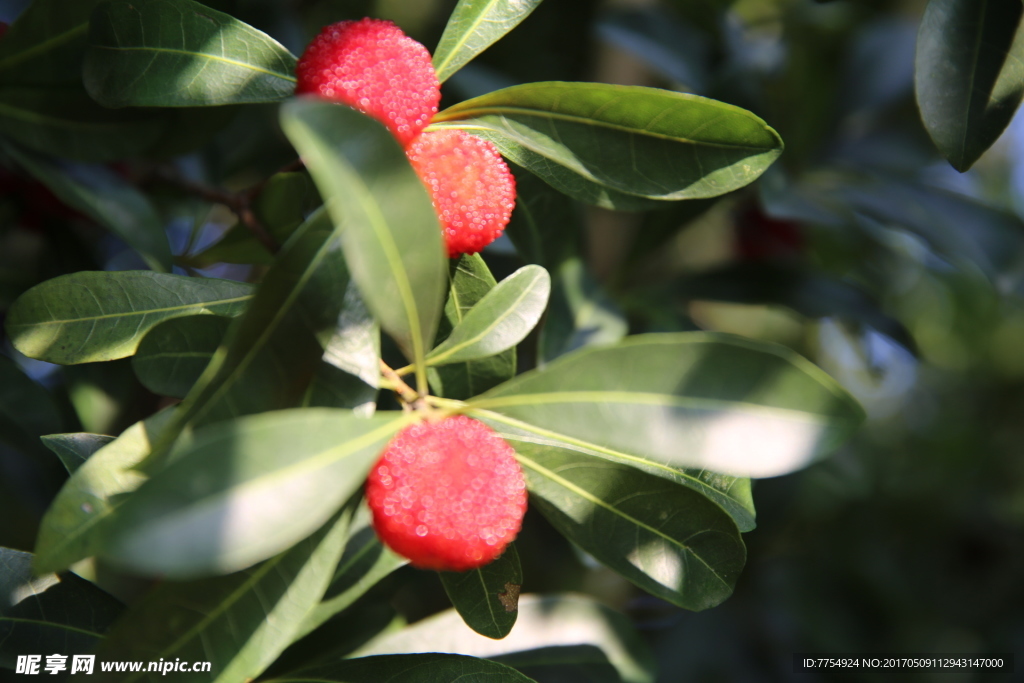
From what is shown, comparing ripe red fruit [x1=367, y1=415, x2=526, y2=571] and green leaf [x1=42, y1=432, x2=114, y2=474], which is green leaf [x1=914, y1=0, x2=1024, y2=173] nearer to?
ripe red fruit [x1=367, y1=415, x2=526, y2=571]

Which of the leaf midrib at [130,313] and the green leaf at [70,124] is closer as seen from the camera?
→ the leaf midrib at [130,313]

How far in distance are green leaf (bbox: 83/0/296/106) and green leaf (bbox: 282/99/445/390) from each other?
0.22 meters

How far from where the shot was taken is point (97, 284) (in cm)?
53

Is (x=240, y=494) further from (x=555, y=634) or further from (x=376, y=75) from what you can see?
(x=555, y=634)

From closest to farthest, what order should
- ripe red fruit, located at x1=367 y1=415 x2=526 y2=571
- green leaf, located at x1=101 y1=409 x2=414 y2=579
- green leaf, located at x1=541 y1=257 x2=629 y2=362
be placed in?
green leaf, located at x1=101 y1=409 x2=414 y2=579 < ripe red fruit, located at x1=367 y1=415 x2=526 y2=571 < green leaf, located at x1=541 y1=257 x2=629 y2=362

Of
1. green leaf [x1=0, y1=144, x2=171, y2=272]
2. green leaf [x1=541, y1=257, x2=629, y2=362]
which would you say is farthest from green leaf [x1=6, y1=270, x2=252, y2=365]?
green leaf [x1=541, y1=257, x2=629, y2=362]

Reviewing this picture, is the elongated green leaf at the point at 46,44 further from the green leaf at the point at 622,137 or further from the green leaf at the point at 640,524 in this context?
the green leaf at the point at 640,524

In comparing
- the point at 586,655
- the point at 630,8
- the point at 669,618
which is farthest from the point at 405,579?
the point at 630,8

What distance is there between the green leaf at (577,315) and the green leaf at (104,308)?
454mm

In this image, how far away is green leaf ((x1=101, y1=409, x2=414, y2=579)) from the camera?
1.07 ft

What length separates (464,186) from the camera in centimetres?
51

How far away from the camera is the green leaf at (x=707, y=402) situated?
1.30ft

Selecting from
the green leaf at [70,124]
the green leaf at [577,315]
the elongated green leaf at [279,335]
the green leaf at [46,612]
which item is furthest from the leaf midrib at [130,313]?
the green leaf at [577,315]

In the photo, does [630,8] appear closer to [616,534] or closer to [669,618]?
[616,534]
